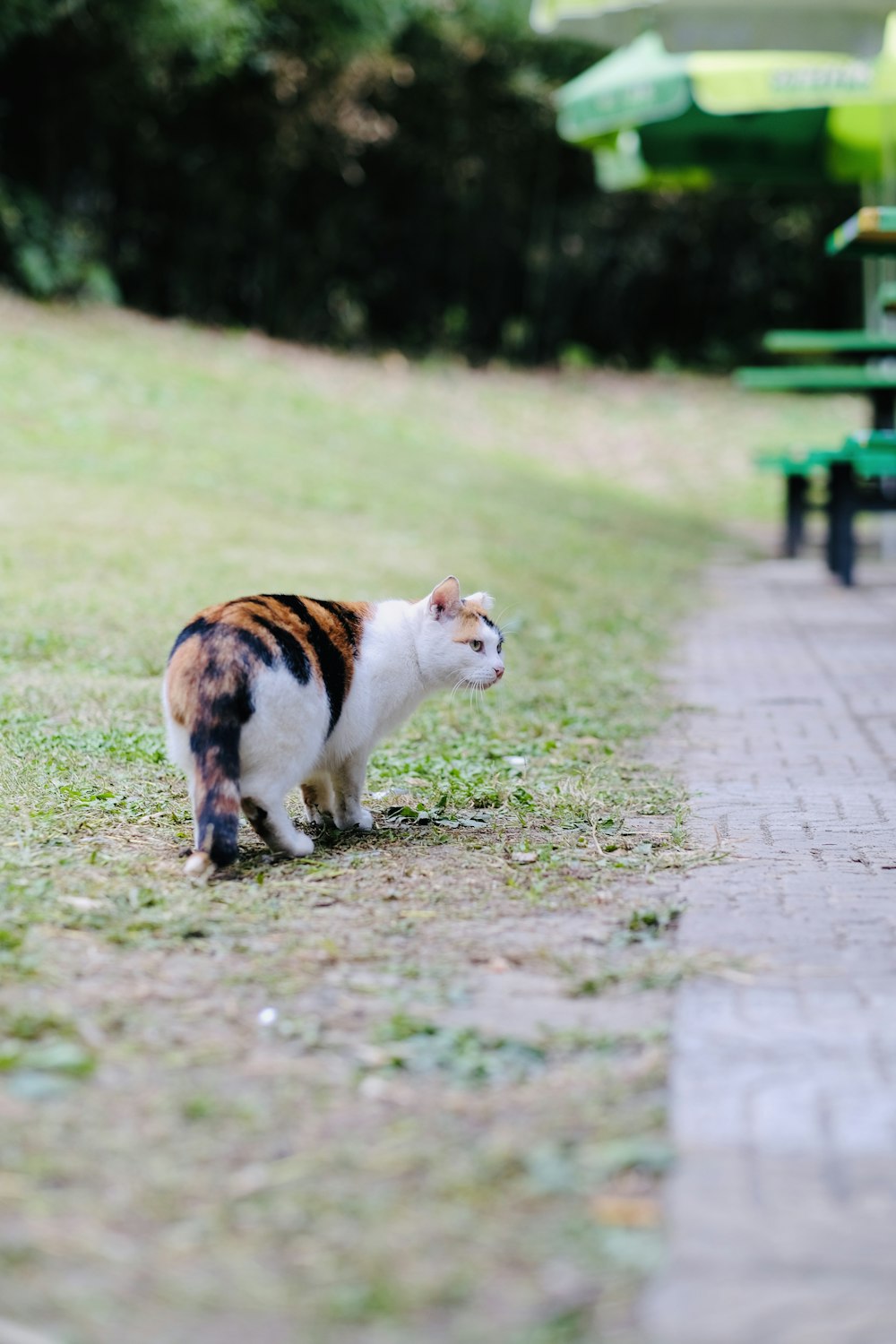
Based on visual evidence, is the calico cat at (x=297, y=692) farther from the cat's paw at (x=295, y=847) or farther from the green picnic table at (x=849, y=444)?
the green picnic table at (x=849, y=444)

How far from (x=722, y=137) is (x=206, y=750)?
12.0 metres

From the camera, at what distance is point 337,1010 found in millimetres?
2932

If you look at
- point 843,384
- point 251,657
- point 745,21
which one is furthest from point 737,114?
point 251,657

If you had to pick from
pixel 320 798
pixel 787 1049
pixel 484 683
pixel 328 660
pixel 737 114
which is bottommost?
pixel 787 1049

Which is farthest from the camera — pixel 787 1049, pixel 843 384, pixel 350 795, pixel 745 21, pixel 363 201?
pixel 363 201

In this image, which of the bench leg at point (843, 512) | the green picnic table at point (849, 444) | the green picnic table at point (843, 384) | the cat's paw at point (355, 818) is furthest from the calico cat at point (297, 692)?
the green picnic table at point (843, 384)

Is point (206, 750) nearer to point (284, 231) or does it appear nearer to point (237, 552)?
point (237, 552)

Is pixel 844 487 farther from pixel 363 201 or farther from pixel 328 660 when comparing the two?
pixel 363 201

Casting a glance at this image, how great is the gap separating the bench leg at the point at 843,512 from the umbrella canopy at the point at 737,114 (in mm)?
3419

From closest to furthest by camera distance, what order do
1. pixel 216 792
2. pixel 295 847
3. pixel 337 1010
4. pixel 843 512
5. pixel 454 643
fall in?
pixel 337 1010 → pixel 216 792 → pixel 295 847 → pixel 454 643 → pixel 843 512

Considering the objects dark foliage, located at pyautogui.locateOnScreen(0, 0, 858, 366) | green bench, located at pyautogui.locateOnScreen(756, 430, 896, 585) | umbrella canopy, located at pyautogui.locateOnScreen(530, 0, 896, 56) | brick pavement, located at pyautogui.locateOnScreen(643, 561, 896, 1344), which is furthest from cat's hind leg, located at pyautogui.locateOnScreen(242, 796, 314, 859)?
dark foliage, located at pyautogui.locateOnScreen(0, 0, 858, 366)

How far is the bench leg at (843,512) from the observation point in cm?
1025

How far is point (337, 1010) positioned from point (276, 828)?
1.08 m

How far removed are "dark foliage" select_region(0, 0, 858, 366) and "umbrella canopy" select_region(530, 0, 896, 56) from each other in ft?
15.9
